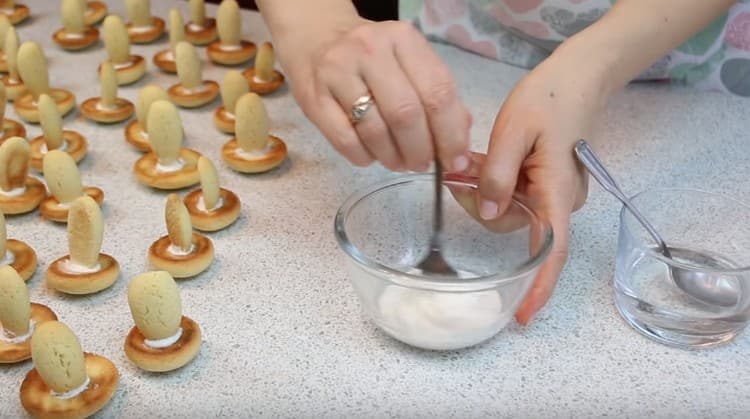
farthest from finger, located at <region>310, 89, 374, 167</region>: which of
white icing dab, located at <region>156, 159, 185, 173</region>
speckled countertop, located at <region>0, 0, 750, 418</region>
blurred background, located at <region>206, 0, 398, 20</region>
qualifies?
blurred background, located at <region>206, 0, 398, 20</region>

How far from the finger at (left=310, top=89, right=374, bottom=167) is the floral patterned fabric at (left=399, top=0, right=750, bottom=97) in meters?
0.37

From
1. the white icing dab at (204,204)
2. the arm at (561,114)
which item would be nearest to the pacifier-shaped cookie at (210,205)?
the white icing dab at (204,204)

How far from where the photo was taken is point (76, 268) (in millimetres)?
668

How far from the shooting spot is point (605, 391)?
58 centimetres

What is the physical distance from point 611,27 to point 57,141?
1.68 feet

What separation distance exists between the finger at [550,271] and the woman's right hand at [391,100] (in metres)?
0.08

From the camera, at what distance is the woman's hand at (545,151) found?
2.09 feet

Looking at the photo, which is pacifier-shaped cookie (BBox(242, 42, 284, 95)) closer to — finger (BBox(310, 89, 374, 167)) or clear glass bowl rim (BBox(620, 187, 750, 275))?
finger (BBox(310, 89, 374, 167))

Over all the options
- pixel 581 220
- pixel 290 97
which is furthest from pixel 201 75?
pixel 581 220

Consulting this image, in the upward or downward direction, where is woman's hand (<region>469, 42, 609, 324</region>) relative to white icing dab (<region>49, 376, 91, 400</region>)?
upward

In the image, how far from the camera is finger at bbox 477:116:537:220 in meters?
0.64

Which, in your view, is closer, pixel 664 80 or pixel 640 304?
pixel 640 304

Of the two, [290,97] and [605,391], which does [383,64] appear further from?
[290,97]

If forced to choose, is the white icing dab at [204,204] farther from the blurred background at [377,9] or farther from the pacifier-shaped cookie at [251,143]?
the blurred background at [377,9]
